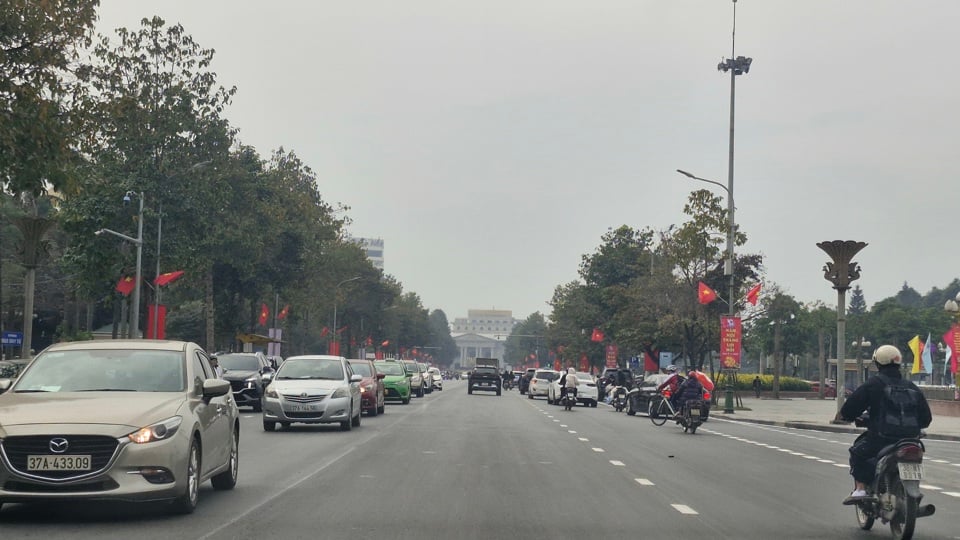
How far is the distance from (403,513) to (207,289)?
2007 inches

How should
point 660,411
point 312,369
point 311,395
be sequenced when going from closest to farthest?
point 311,395
point 312,369
point 660,411

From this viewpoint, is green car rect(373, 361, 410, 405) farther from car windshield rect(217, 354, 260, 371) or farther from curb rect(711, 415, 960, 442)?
curb rect(711, 415, 960, 442)

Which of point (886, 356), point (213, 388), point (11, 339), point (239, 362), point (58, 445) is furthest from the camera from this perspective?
point (11, 339)

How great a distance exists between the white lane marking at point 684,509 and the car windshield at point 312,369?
14525mm

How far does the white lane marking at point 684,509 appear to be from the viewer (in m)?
11.3

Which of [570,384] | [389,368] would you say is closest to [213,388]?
[570,384]

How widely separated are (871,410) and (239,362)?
27233 mm

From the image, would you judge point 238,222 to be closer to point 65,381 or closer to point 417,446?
point 417,446

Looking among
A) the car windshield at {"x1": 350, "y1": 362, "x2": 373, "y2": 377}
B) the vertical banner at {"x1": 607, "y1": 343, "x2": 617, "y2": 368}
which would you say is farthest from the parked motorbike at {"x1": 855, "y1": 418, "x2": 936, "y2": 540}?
the vertical banner at {"x1": 607, "y1": 343, "x2": 617, "y2": 368}

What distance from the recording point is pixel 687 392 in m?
28.4

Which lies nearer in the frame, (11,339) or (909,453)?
(909,453)

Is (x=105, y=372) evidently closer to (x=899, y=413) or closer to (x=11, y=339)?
(x=899, y=413)

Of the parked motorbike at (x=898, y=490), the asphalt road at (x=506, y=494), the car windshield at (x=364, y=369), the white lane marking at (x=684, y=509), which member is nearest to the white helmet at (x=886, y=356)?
the parked motorbike at (x=898, y=490)

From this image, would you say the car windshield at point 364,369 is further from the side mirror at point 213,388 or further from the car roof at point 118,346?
the side mirror at point 213,388
